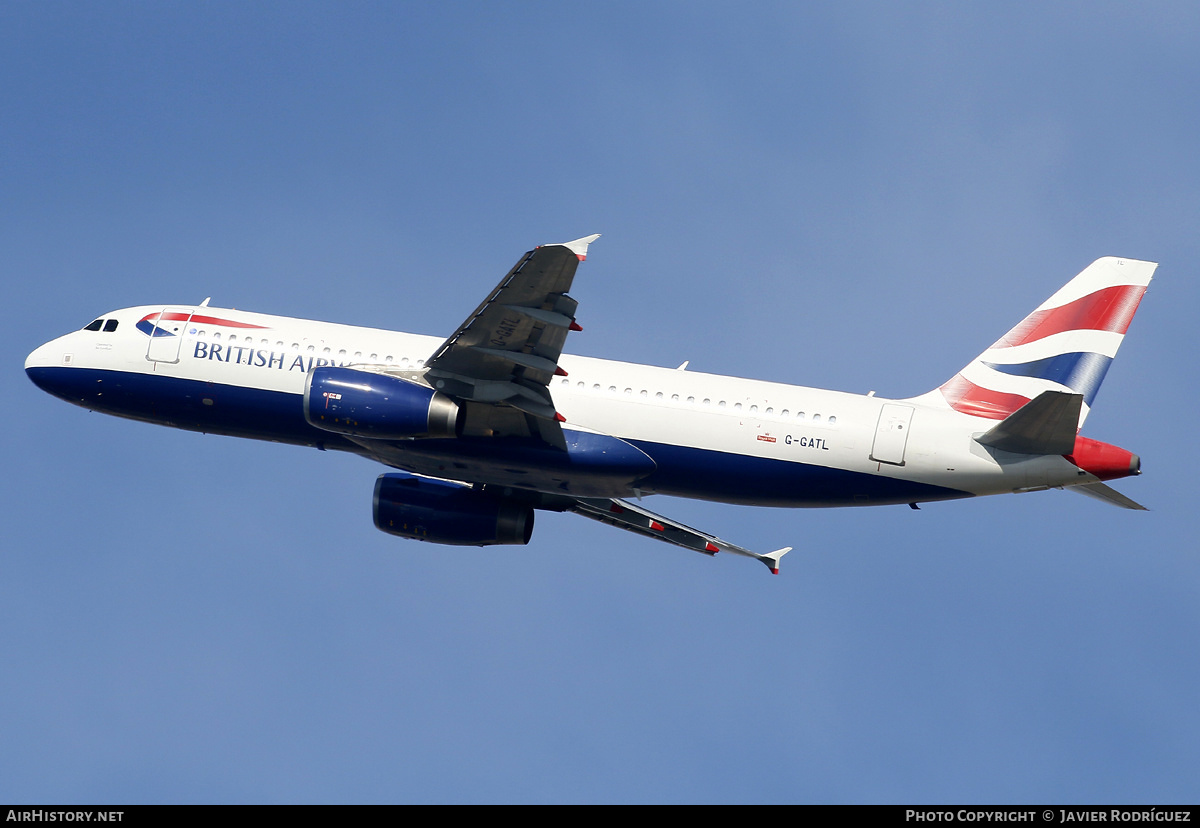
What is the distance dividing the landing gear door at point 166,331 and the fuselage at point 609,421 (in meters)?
0.04

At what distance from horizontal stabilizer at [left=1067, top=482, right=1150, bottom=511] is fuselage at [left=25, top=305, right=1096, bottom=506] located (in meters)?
0.94

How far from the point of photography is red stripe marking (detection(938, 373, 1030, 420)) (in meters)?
34.6

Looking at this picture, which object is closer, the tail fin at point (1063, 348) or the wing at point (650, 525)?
the tail fin at point (1063, 348)

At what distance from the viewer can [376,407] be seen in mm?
32406

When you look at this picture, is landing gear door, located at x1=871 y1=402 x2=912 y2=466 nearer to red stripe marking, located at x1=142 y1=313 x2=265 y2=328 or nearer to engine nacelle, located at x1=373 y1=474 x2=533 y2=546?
engine nacelle, located at x1=373 y1=474 x2=533 y2=546

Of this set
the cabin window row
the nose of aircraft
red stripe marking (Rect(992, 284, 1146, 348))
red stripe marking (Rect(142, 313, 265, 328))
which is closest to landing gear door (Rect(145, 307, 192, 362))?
red stripe marking (Rect(142, 313, 265, 328))

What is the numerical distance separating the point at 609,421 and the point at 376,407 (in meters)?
6.38

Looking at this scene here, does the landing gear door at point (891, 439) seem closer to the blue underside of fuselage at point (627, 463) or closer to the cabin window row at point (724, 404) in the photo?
the blue underside of fuselage at point (627, 463)

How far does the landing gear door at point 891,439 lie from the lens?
109 ft

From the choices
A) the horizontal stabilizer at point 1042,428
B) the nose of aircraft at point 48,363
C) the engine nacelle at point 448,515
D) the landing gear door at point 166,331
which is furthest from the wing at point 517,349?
the nose of aircraft at point 48,363
